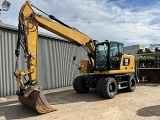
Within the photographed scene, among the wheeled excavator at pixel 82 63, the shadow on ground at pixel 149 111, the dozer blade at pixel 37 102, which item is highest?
the wheeled excavator at pixel 82 63

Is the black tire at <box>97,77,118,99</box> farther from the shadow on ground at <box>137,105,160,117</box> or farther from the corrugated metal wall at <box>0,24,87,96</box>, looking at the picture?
the corrugated metal wall at <box>0,24,87,96</box>

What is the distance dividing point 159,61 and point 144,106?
8.92 meters

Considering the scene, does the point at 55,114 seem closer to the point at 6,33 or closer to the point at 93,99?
the point at 93,99

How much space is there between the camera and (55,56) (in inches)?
528

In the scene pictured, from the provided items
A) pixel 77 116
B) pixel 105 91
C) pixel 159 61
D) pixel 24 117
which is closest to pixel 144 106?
pixel 105 91

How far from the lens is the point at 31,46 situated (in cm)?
761

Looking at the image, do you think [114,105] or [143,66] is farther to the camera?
[143,66]

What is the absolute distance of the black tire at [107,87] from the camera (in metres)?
9.23

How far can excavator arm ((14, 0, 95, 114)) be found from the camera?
275 inches

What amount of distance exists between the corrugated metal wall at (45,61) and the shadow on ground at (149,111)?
6.16m

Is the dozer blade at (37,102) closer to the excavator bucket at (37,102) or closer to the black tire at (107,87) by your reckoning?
the excavator bucket at (37,102)

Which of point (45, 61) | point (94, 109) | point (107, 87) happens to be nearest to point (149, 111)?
point (94, 109)

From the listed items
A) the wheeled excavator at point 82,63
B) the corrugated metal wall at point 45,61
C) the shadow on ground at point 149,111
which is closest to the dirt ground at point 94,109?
the shadow on ground at point 149,111

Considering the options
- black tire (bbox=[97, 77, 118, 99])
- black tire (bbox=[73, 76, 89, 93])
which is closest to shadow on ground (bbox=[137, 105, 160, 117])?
black tire (bbox=[97, 77, 118, 99])
